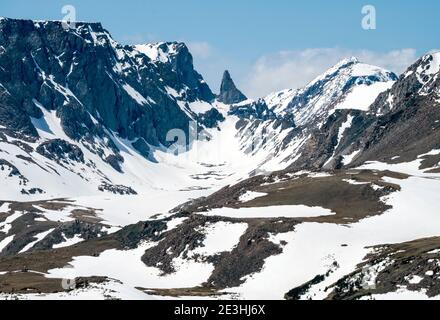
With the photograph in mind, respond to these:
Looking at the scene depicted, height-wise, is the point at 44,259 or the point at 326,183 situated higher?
the point at 326,183

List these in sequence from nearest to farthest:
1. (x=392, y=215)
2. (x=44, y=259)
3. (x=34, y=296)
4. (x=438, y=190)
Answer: (x=34, y=296) < (x=392, y=215) < (x=44, y=259) < (x=438, y=190)

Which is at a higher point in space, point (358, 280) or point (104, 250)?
point (104, 250)

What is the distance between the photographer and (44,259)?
5812 inches

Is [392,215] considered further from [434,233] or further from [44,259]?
[44,259]

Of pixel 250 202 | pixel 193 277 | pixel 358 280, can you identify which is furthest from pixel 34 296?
pixel 250 202

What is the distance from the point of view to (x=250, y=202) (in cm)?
17350

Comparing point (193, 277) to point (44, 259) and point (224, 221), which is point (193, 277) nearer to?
point (224, 221)

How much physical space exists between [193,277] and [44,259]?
128ft
